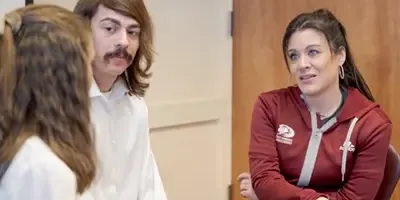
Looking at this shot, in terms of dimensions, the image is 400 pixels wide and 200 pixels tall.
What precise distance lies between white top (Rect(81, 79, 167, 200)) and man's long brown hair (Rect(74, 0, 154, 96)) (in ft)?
0.14

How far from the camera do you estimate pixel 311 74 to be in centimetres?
212

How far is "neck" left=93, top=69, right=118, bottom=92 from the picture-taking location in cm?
192

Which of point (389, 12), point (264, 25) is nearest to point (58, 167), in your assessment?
point (389, 12)

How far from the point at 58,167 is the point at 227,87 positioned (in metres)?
2.21

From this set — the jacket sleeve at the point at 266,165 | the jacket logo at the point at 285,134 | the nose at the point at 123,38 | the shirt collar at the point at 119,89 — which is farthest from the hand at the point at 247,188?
the nose at the point at 123,38

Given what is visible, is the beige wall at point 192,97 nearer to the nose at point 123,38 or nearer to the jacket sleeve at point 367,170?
the nose at point 123,38

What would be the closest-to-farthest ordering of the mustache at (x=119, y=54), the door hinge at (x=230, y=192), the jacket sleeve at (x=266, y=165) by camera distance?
the mustache at (x=119, y=54), the jacket sleeve at (x=266, y=165), the door hinge at (x=230, y=192)

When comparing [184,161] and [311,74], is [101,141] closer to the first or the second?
[311,74]

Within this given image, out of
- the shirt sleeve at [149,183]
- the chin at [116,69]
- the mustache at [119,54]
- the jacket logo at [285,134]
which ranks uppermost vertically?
the mustache at [119,54]

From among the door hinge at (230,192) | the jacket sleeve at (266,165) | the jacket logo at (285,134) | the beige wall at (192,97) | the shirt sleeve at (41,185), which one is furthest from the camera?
the door hinge at (230,192)

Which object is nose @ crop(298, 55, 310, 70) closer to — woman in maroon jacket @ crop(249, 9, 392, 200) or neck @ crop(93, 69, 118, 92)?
woman in maroon jacket @ crop(249, 9, 392, 200)

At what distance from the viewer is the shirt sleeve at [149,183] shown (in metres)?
2.04

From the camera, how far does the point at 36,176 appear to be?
1253mm

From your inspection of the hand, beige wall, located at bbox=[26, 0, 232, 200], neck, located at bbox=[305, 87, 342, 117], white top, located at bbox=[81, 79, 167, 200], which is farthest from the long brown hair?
beige wall, located at bbox=[26, 0, 232, 200]
